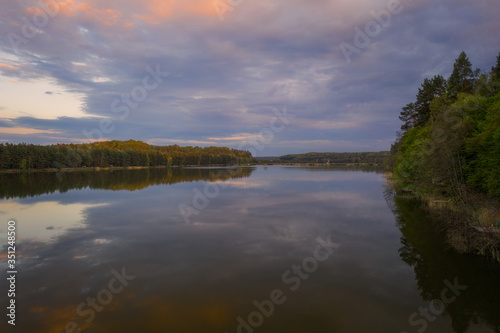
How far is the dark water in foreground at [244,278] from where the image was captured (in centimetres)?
789

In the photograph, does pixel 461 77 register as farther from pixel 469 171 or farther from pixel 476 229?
pixel 476 229

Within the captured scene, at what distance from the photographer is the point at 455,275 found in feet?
36.2

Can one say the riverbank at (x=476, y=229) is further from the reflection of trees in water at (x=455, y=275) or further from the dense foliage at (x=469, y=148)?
Result: the dense foliage at (x=469, y=148)

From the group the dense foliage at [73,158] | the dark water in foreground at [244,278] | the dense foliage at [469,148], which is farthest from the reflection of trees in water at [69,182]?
the dense foliage at [469,148]

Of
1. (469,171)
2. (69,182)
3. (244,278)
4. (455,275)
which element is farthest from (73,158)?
(455,275)

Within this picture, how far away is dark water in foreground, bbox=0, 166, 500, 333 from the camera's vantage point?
25.9 ft

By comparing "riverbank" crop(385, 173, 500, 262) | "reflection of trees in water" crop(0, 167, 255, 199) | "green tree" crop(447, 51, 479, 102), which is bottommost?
"reflection of trees in water" crop(0, 167, 255, 199)

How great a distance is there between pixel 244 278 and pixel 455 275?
28.5 feet

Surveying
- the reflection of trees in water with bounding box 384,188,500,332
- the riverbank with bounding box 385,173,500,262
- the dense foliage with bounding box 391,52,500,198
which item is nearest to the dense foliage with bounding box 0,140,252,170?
the reflection of trees in water with bounding box 384,188,500,332

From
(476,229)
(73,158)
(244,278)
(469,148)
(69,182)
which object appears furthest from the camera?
(73,158)

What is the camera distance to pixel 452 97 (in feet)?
123

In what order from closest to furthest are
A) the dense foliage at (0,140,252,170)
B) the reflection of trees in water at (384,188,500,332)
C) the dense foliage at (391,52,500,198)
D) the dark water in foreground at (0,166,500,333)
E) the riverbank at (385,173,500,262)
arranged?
the dark water in foreground at (0,166,500,333) < the reflection of trees in water at (384,188,500,332) < the riverbank at (385,173,500,262) < the dense foliage at (391,52,500,198) < the dense foliage at (0,140,252,170)

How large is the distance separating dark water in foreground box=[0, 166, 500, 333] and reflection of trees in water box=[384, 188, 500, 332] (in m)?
0.05

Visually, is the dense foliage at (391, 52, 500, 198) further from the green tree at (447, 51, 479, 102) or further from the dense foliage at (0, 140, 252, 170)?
the dense foliage at (0, 140, 252, 170)
